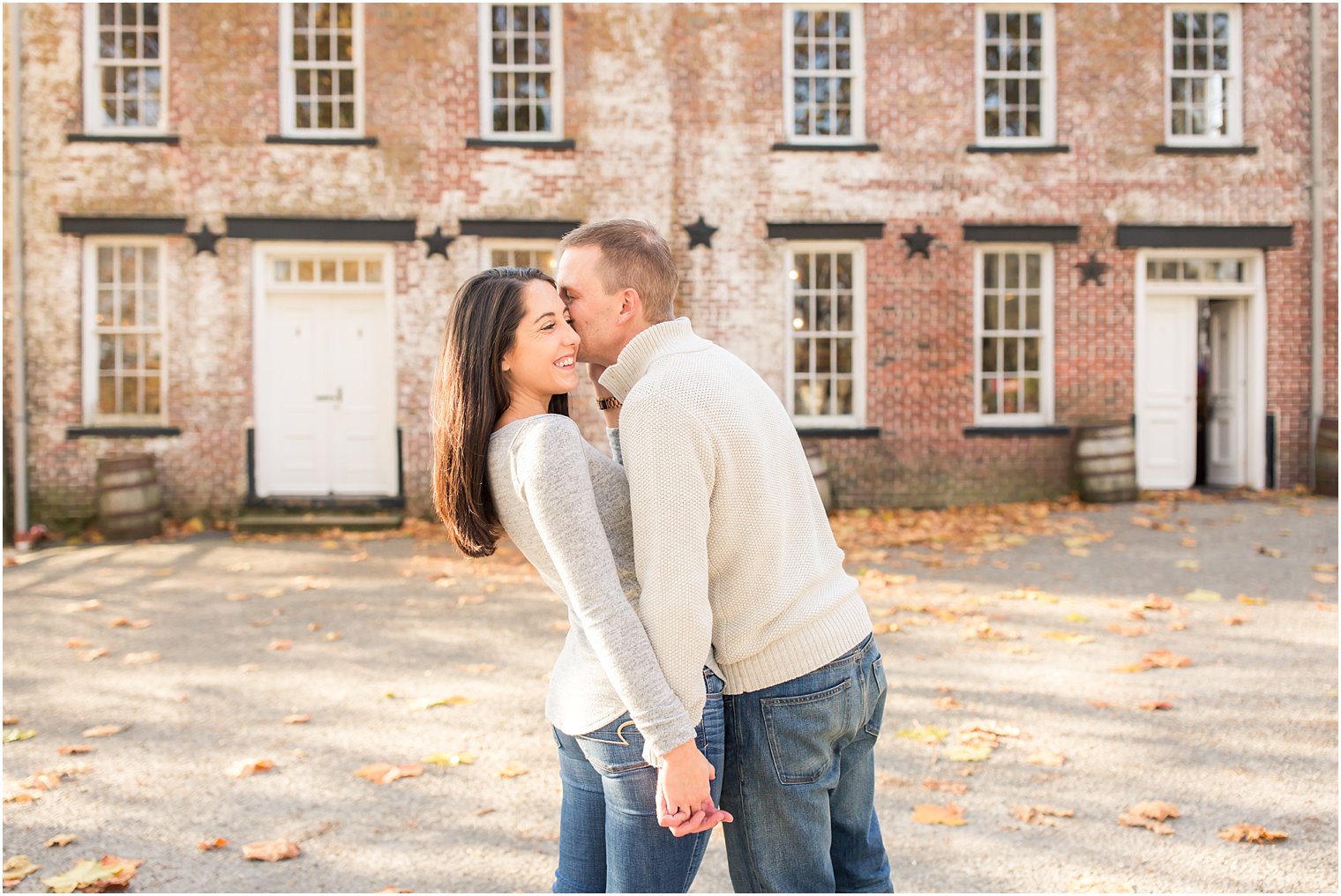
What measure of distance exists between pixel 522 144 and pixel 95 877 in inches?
428

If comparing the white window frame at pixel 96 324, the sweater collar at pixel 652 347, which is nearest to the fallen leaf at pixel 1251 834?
the sweater collar at pixel 652 347

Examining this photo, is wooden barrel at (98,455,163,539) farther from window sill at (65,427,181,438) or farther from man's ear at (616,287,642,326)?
man's ear at (616,287,642,326)

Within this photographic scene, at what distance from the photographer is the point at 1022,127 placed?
44.9ft

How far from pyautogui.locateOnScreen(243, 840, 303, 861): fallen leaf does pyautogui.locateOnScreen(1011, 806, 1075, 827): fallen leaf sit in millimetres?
2628

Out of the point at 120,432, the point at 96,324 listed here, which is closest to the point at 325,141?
the point at 96,324

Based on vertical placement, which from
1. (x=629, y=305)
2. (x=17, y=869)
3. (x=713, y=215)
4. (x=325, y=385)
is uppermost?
(x=713, y=215)

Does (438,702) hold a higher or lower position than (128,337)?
lower

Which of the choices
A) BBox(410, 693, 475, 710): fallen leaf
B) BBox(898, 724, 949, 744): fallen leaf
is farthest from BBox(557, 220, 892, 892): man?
BBox(410, 693, 475, 710): fallen leaf

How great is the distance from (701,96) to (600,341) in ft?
38.4

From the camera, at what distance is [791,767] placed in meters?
2.09

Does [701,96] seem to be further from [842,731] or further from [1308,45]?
[842,731]

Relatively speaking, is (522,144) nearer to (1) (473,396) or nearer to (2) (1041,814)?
(2) (1041,814)

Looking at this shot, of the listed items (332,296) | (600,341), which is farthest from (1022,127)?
(600,341)

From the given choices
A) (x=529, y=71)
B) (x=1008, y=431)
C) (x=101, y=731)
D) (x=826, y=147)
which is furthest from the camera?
(x=1008, y=431)
